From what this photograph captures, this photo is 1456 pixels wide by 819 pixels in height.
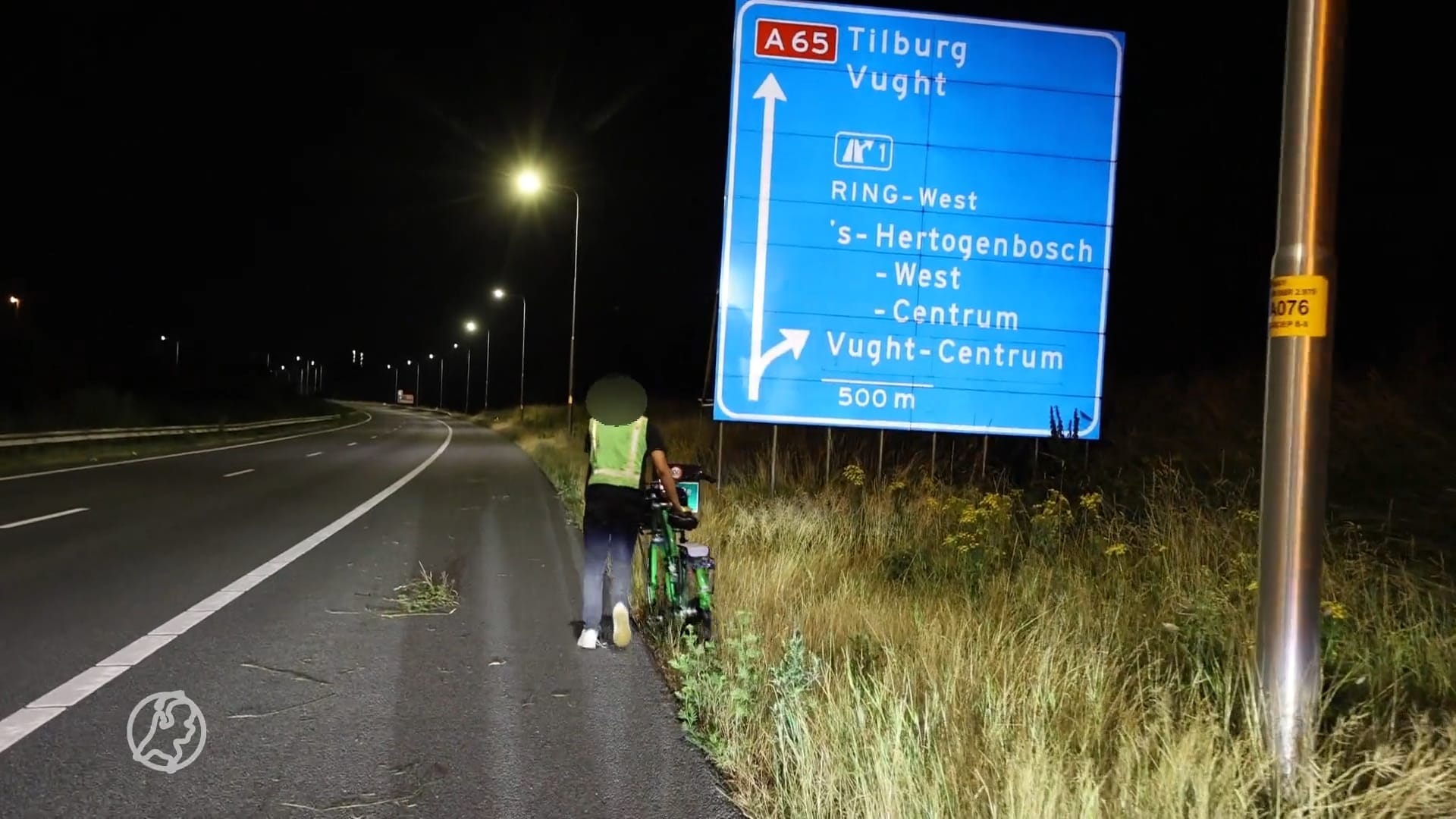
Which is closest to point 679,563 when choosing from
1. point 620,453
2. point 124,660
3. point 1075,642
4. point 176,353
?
point 620,453

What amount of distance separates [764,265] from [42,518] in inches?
374

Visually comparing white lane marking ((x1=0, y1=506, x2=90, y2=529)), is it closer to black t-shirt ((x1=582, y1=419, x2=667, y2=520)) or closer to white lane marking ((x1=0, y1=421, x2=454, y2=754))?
white lane marking ((x1=0, y1=421, x2=454, y2=754))

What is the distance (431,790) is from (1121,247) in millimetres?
21284

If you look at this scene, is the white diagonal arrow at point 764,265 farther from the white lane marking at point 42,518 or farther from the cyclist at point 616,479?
the white lane marking at point 42,518

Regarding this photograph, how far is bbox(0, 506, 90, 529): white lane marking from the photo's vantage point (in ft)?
37.4

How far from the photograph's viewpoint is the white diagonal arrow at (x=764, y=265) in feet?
31.2

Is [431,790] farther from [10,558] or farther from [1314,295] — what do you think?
[10,558]

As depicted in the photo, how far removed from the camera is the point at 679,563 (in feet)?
20.5

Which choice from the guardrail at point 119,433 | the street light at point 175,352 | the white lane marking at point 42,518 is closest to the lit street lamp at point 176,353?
the street light at point 175,352

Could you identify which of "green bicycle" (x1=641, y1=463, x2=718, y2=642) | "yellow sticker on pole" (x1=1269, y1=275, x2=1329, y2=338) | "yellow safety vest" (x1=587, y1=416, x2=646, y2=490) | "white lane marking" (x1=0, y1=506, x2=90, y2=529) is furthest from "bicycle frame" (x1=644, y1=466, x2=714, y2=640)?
"white lane marking" (x1=0, y1=506, x2=90, y2=529)

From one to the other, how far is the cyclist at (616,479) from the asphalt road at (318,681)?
415 mm

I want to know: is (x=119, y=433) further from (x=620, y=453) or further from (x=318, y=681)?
(x=620, y=453)

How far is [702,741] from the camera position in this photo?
4.59 metres

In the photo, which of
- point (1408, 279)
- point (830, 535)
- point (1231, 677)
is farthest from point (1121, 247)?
point (1231, 677)
